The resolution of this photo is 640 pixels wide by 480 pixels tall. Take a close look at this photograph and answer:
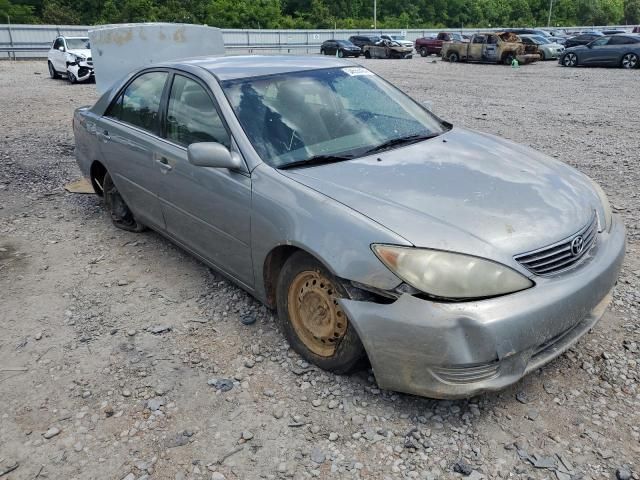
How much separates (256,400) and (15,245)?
10.2ft

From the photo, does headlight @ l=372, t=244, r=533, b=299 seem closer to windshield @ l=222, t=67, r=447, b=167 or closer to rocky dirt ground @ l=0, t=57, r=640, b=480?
rocky dirt ground @ l=0, t=57, r=640, b=480

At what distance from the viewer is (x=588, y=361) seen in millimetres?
2852

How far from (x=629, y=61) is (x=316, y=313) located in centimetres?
2394

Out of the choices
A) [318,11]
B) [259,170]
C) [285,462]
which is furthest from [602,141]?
[318,11]

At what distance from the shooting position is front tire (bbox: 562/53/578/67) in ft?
76.7

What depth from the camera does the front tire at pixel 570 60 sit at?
76.7 ft

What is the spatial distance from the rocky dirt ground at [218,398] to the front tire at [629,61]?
69.3 feet

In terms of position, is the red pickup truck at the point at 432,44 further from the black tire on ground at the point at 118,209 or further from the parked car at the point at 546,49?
the black tire on ground at the point at 118,209

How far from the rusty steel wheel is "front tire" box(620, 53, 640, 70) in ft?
77.7

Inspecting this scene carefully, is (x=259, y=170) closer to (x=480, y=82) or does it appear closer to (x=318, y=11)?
(x=480, y=82)

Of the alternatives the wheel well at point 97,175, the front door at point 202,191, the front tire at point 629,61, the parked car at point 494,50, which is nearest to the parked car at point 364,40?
the parked car at point 494,50

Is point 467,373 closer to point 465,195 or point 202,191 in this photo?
point 465,195

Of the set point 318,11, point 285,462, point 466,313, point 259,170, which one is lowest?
point 285,462

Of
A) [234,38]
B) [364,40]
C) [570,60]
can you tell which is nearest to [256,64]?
[570,60]
